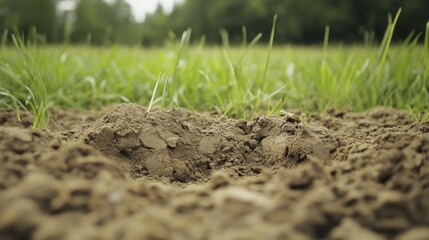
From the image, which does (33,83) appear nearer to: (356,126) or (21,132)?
(21,132)

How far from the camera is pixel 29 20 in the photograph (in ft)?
63.4

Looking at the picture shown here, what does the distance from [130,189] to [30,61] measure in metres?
1.25

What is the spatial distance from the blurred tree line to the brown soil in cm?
1559

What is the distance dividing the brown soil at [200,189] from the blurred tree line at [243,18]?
15594 millimetres

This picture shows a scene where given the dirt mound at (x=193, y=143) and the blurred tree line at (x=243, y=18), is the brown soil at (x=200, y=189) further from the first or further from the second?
the blurred tree line at (x=243, y=18)

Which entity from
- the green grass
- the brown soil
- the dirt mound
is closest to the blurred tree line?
the green grass

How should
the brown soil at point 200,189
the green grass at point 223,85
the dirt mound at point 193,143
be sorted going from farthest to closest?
the green grass at point 223,85 → the dirt mound at point 193,143 → the brown soil at point 200,189

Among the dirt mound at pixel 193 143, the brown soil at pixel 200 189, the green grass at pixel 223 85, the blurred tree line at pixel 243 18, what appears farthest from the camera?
the blurred tree line at pixel 243 18

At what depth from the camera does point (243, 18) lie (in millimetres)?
20406

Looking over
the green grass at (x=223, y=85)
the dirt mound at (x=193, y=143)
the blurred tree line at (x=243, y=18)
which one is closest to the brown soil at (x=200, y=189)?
the dirt mound at (x=193, y=143)

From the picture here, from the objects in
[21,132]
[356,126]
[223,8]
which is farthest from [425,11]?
[21,132]

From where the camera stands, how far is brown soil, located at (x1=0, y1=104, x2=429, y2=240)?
69 centimetres

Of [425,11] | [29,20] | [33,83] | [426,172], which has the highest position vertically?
[425,11]

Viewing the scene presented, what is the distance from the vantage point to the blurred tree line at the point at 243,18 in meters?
Result: 17.9
